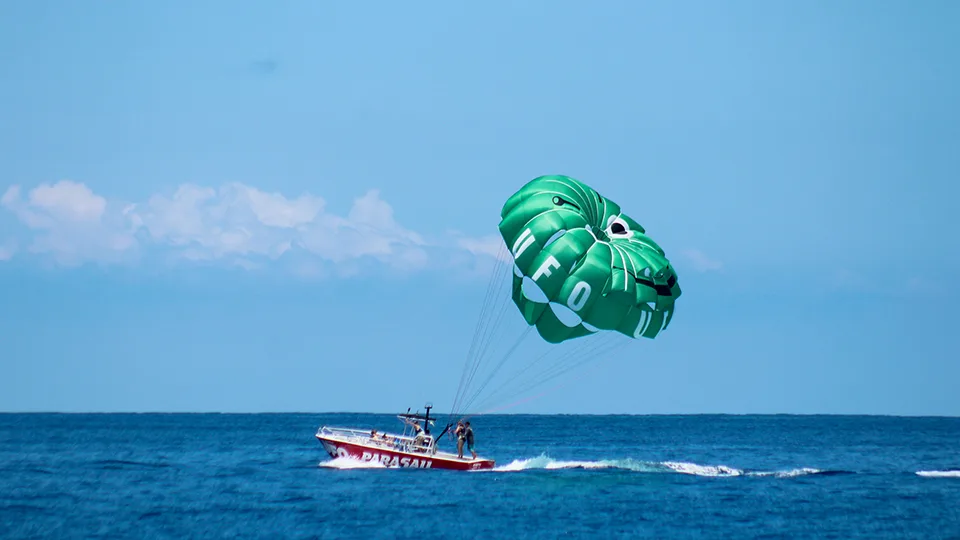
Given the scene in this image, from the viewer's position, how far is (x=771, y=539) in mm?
27594

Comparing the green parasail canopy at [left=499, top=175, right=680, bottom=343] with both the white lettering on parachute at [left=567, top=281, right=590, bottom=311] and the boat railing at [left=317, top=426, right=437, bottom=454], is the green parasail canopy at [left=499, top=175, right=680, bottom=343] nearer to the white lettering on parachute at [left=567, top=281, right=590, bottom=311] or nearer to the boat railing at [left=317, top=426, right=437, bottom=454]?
the white lettering on parachute at [left=567, top=281, right=590, bottom=311]

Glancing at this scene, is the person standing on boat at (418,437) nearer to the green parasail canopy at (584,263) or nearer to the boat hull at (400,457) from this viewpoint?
the boat hull at (400,457)

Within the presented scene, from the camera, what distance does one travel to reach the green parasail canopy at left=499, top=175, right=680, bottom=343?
29312mm

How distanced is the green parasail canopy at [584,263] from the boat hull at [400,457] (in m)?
7.67

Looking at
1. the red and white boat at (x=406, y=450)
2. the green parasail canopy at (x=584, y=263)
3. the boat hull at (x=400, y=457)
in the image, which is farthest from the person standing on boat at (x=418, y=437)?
the green parasail canopy at (x=584, y=263)

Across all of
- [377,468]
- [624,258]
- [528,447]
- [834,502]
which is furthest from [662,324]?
[528,447]

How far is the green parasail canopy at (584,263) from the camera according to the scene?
1154 inches

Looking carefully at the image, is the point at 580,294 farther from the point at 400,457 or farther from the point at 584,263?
the point at 400,457

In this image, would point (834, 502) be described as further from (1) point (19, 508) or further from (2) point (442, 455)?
(1) point (19, 508)

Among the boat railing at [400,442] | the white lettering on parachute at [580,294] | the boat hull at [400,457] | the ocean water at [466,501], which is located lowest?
the ocean water at [466,501]

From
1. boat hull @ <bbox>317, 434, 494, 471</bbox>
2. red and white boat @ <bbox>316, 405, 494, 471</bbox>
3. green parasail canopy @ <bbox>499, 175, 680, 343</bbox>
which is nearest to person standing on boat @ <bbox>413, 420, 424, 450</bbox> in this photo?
red and white boat @ <bbox>316, 405, 494, 471</bbox>

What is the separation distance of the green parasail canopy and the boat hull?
767 centimetres

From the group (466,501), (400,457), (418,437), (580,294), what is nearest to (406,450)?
(400,457)

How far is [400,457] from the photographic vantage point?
37.6 meters
